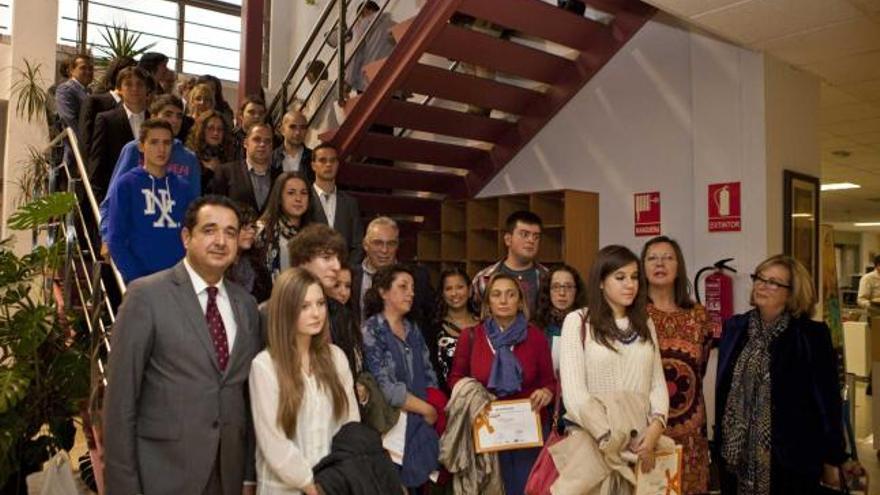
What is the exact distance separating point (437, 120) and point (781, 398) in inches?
122

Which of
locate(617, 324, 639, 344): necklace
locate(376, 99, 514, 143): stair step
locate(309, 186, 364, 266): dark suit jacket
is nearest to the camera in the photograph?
locate(617, 324, 639, 344): necklace

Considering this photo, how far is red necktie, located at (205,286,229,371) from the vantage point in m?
2.07

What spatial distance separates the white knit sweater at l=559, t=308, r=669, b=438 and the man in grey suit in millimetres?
1097

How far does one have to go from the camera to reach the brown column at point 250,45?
241 inches

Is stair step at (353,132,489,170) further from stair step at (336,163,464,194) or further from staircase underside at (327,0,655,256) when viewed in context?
stair step at (336,163,464,194)

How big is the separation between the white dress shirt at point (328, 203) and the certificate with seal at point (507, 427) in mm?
1578

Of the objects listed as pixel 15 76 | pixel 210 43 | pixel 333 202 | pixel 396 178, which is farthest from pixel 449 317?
pixel 210 43

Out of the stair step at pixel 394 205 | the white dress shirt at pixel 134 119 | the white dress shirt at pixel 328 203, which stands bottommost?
the white dress shirt at pixel 328 203

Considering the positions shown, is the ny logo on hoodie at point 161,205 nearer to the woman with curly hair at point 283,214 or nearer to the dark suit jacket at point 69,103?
the woman with curly hair at point 283,214

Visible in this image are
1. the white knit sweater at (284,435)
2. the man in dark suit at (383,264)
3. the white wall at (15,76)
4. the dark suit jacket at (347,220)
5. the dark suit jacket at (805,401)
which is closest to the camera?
the white knit sweater at (284,435)

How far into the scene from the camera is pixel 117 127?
3.81 meters

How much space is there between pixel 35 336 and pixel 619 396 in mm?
2694

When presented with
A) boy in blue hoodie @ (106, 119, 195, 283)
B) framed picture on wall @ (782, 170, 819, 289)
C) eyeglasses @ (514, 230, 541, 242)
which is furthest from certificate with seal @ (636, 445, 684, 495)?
framed picture on wall @ (782, 170, 819, 289)

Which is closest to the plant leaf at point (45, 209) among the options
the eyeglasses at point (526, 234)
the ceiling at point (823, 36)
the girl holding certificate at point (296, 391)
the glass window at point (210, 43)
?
the girl holding certificate at point (296, 391)
